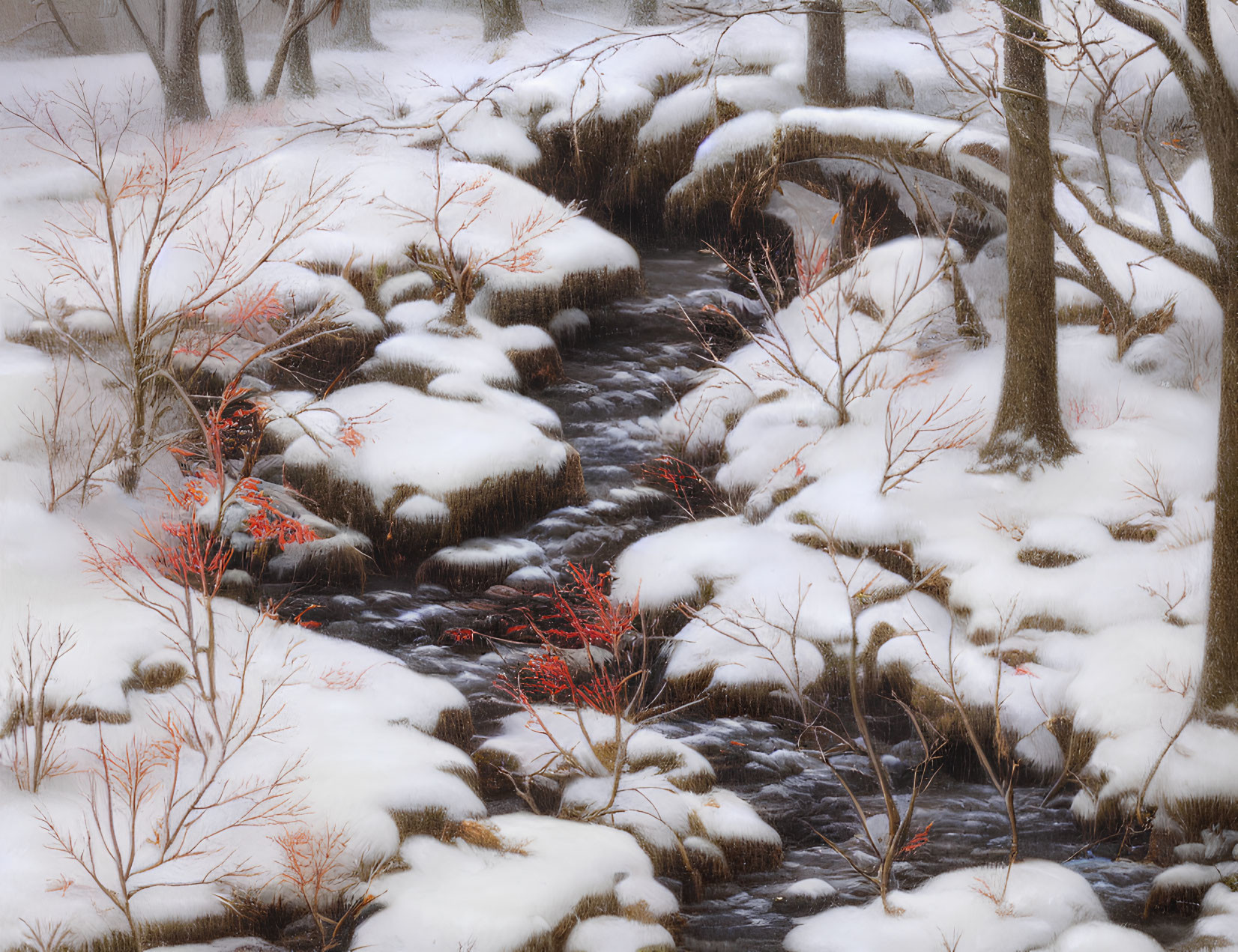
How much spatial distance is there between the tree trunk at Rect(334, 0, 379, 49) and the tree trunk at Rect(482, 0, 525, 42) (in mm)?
2236

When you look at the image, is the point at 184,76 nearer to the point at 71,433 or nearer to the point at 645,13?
the point at 645,13

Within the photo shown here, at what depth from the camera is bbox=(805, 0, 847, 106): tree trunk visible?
515 inches

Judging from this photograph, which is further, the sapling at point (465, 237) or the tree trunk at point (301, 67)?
the tree trunk at point (301, 67)

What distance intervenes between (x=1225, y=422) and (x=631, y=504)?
5.15 metres

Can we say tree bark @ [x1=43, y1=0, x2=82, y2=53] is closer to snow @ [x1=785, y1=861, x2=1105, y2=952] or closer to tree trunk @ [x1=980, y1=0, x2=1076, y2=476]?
tree trunk @ [x1=980, y1=0, x2=1076, y2=476]

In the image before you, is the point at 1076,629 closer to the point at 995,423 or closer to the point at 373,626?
the point at 995,423

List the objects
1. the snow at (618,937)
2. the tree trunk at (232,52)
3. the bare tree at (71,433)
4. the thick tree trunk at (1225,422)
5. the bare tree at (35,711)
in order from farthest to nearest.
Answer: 1. the tree trunk at (232,52)
2. the bare tree at (71,433)
3. the bare tree at (35,711)
4. the thick tree trunk at (1225,422)
5. the snow at (618,937)

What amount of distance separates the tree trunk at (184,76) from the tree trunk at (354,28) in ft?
Answer: 12.6

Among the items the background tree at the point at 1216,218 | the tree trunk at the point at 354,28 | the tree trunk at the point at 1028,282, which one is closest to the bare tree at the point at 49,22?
the tree trunk at the point at 354,28

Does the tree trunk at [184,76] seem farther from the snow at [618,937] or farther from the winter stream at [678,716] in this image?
the snow at [618,937]

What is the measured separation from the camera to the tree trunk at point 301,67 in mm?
15766

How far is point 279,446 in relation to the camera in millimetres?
9766

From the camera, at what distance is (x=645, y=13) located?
1697 cm

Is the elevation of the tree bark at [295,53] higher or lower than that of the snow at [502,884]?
higher
